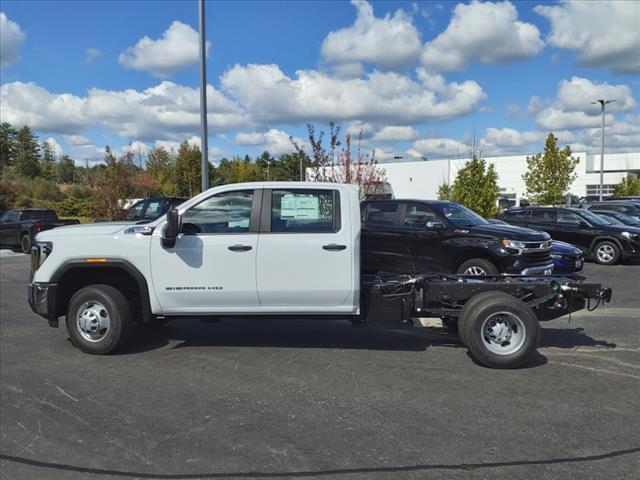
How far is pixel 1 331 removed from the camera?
A: 7.69 m

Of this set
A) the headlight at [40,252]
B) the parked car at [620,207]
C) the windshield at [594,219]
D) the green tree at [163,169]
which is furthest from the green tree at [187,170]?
the headlight at [40,252]

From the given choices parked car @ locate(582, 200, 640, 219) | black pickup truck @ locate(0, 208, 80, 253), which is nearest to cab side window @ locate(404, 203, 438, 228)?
black pickup truck @ locate(0, 208, 80, 253)

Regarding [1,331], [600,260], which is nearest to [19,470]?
[1,331]

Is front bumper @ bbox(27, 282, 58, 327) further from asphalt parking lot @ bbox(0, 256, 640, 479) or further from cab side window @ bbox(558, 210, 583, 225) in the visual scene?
cab side window @ bbox(558, 210, 583, 225)

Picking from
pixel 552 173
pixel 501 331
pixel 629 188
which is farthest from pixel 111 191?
pixel 629 188

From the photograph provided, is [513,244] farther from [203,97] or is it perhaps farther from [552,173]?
[552,173]

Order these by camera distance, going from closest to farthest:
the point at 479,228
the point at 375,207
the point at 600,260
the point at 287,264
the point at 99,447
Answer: the point at 99,447, the point at 287,264, the point at 479,228, the point at 375,207, the point at 600,260

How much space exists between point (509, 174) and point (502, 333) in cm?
6711

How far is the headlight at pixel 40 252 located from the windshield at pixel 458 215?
637 centimetres

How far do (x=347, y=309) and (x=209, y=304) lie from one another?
150 cm

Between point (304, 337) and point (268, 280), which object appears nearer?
point (268, 280)

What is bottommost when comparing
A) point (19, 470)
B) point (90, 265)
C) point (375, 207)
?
point (19, 470)

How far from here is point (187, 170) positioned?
157ft

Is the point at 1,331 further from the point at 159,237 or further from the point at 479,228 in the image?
the point at 479,228
